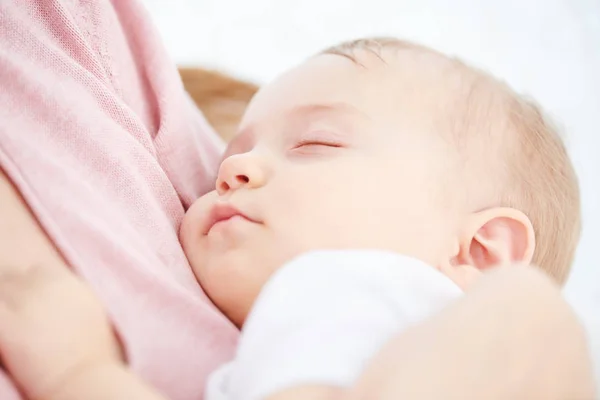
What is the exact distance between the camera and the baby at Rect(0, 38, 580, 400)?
1.79 feet

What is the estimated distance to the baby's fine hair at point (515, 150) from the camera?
755mm

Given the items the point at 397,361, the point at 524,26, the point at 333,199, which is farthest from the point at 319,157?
the point at 524,26

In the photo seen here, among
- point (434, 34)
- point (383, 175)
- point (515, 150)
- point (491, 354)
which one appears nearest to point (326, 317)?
point (491, 354)

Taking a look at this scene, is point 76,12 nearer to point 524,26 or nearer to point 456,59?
point 456,59

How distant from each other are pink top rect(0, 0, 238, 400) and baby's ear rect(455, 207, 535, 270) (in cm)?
24

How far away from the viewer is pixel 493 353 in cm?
46

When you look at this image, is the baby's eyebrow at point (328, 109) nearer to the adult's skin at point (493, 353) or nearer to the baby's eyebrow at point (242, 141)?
the baby's eyebrow at point (242, 141)

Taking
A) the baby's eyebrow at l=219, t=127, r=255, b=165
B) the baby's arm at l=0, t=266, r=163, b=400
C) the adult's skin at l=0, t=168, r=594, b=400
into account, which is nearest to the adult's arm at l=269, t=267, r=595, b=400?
the adult's skin at l=0, t=168, r=594, b=400

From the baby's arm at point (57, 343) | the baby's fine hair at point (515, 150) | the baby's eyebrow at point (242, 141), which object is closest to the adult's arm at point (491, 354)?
the baby's arm at point (57, 343)

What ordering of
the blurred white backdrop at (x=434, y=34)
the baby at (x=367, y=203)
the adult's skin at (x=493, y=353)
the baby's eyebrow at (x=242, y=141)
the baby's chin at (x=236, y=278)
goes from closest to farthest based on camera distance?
1. the adult's skin at (x=493, y=353)
2. the baby at (x=367, y=203)
3. the baby's chin at (x=236, y=278)
4. the baby's eyebrow at (x=242, y=141)
5. the blurred white backdrop at (x=434, y=34)

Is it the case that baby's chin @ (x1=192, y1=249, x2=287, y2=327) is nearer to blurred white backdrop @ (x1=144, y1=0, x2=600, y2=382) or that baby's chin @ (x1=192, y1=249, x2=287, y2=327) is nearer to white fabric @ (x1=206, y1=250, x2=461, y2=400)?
white fabric @ (x1=206, y1=250, x2=461, y2=400)

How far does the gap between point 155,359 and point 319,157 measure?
25cm

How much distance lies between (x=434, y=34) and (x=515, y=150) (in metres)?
0.97

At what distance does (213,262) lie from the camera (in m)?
0.70
